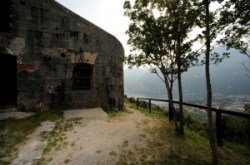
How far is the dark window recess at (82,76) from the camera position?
10.1m

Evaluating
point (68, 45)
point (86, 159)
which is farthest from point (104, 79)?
point (86, 159)

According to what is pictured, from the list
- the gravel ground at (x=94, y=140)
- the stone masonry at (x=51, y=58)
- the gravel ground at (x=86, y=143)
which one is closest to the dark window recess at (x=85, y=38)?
the stone masonry at (x=51, y=58)

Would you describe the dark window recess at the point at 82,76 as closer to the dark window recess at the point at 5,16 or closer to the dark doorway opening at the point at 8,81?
the dark doorway opening at the point at 8,81

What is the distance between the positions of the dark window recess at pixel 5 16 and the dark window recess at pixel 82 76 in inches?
127

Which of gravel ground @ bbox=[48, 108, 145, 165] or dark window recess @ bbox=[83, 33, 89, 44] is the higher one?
dark window recess @ bbox=[83, 33, 89, 44]

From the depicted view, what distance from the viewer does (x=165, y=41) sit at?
725cm

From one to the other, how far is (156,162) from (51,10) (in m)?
7.72

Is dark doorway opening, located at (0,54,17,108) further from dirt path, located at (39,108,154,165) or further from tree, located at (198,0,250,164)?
tree, located at (198,0,250,164)

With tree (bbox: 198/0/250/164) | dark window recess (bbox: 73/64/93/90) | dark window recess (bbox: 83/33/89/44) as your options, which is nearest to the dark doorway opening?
dark window recess (bbox: 73/64/93/90)

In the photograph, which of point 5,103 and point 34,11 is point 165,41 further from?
point 5,103

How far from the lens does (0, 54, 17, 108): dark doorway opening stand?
8.50 metres

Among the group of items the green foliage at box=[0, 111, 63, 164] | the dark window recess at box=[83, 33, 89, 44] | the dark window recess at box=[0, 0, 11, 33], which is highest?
the dark window recess at box=[0, 0, 11, 33]

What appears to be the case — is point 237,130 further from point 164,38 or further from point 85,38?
point 85,38

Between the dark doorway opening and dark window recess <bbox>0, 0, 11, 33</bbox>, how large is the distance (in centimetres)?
115
